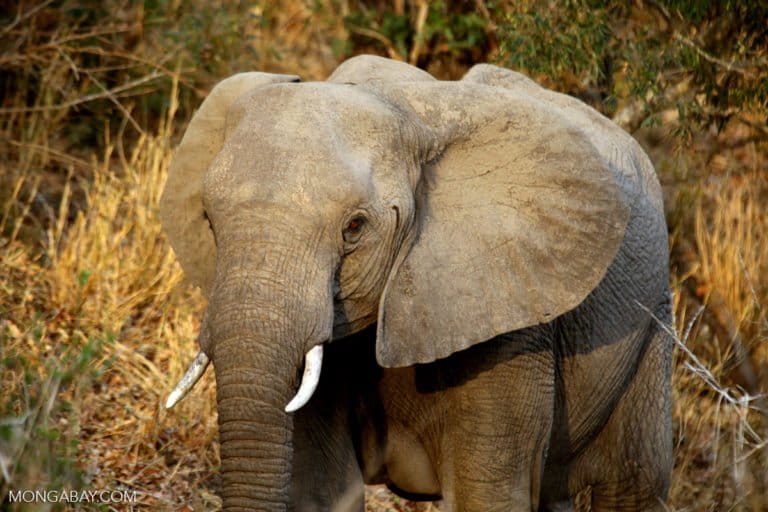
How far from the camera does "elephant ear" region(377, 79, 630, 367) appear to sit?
414 centimetres

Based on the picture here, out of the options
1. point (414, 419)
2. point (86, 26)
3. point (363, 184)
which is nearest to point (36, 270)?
point (86, 26)

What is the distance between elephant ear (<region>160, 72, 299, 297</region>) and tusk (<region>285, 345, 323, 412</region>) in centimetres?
85

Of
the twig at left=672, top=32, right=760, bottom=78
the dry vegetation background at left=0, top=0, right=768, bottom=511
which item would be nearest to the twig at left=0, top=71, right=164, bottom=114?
the dry vegetation background at left=0, top=0, right=768, bottom=511

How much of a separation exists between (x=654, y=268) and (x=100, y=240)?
9.80ft

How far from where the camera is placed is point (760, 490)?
401 centimetres

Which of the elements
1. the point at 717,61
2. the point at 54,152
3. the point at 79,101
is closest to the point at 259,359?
the point at 717,61

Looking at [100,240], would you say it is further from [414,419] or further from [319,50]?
[319,50]

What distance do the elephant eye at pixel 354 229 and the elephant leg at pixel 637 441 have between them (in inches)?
71.2

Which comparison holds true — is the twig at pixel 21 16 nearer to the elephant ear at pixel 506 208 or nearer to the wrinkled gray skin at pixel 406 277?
the wrinkled gray skin at pixel 406 277

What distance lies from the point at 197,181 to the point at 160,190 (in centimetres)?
283

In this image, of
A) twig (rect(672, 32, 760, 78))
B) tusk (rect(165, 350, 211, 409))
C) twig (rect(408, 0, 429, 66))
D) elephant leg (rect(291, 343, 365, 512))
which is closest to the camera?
tusk (rect(165, 350, 211, 409))

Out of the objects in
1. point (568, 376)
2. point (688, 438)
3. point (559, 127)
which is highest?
point (559, 127)

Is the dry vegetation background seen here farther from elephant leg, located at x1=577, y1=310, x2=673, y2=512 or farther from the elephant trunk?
the elephant trunk

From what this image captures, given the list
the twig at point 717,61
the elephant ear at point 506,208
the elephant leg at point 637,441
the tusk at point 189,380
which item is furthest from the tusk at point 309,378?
the twig at point 717,61
